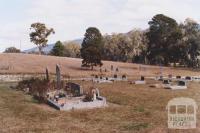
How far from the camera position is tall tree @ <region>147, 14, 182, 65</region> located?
79.1 m

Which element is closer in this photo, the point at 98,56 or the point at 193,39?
the point at 98,56

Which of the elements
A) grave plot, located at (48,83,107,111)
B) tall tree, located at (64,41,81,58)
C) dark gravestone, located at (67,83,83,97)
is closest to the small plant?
grave plot, located at (48,83,107,111)

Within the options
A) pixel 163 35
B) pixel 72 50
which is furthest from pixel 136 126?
pixel 72 50

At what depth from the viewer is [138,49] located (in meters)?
95.4

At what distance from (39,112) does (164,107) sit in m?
7.85

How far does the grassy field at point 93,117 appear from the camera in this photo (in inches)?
727

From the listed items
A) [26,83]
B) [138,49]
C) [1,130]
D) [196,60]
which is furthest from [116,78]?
[138,49]

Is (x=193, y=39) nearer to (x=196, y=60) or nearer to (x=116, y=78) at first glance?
(x=196, y=60)

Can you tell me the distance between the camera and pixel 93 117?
70.8 ft

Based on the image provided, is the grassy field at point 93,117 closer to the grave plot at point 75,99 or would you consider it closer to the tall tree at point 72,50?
the grave plot at point 75,99

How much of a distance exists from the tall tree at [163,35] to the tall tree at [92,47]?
21.4 metres

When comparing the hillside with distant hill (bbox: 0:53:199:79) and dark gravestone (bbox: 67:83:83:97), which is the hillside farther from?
dark gravestone (bbox: 67:83:83:97)

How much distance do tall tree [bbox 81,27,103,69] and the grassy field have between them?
103 ft

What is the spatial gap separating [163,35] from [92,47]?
2457cm
